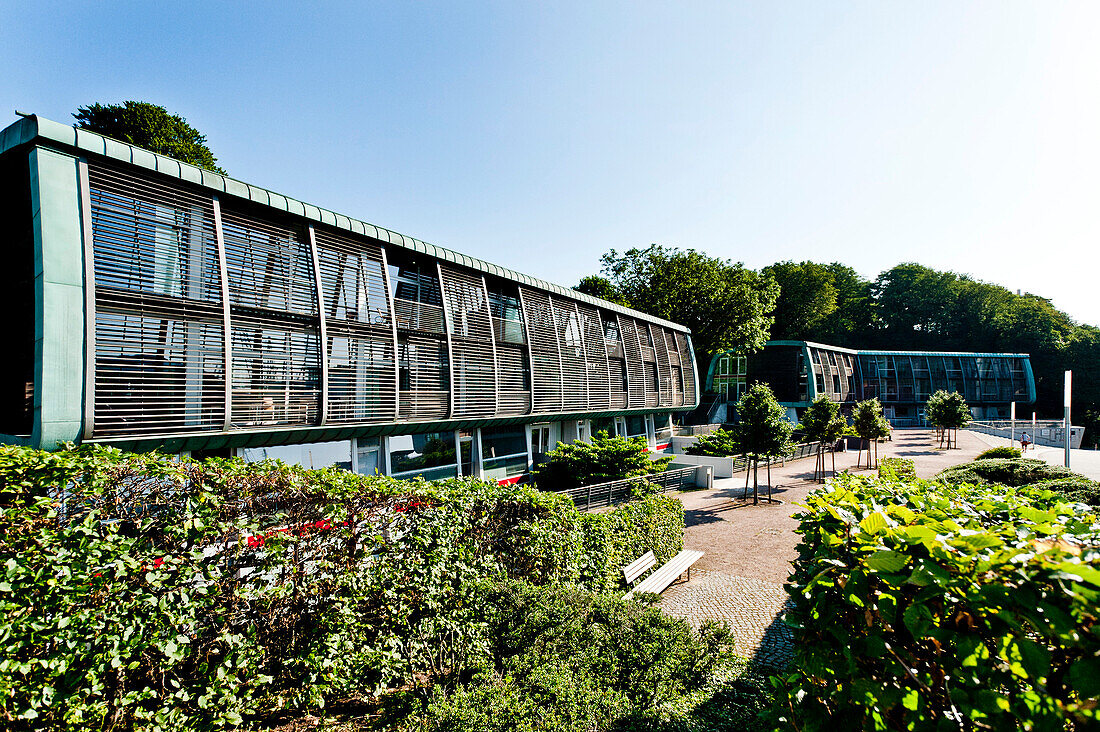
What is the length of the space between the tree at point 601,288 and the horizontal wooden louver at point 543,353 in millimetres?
27657

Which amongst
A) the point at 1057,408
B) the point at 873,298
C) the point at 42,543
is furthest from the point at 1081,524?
the point at 873,298

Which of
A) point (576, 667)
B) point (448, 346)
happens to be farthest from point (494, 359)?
point (576, 667)

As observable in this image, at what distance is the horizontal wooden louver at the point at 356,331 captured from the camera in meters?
12.1

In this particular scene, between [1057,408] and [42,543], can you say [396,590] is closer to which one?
[42,543]

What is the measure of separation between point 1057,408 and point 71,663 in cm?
9177

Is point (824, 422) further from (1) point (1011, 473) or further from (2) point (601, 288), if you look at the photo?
(2) point (601, 288)

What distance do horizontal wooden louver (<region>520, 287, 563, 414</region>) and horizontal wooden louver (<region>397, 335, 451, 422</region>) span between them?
4093 millimetres

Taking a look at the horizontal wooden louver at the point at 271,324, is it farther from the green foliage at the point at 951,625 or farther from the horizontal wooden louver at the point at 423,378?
the green foliage at the point at 951,625

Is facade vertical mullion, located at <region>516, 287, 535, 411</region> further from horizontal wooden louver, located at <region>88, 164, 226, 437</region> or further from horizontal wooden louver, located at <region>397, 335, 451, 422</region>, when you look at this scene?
horizontal wooden louver, located at <region>88, 164, 226, 437</region>

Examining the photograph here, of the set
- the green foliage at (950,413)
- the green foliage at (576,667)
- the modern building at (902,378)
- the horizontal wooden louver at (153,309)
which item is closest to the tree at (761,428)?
the green foliage at (576,667)

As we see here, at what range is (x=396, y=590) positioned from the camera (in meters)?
6.01

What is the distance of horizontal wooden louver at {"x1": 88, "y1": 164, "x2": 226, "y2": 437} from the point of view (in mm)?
8781

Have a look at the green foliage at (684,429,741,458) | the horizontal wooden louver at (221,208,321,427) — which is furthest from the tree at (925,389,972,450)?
the horizontal wooden louver at (221,208,321,427)

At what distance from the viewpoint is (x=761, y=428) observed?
18.6 meters
